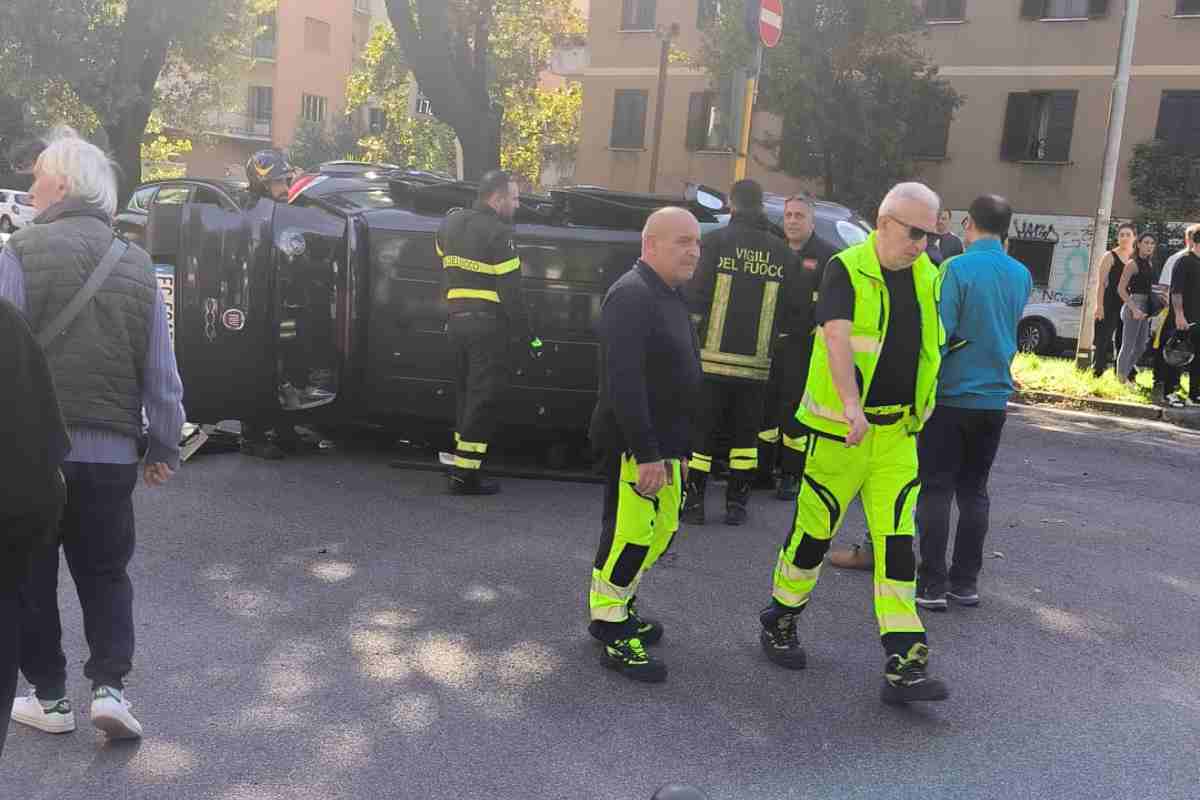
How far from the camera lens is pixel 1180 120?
88.2ft

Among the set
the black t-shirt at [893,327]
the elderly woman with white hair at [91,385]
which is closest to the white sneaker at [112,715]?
the elderly woman with white hair at [91,385]

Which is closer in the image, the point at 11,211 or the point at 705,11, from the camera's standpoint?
the point at 705,11

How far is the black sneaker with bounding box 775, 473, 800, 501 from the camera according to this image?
7430 millimetres

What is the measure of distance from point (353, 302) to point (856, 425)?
3951mm

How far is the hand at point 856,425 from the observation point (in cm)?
408

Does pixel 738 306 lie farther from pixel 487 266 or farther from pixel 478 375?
pixel 478 375

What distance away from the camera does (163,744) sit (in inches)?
144

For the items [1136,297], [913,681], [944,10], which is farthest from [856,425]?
[944,10]

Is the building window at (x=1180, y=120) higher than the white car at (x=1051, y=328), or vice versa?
the building window at (x=1180, y=120)

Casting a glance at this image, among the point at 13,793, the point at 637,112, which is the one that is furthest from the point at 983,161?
the point at 13,793

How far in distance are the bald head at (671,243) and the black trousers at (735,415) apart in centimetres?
220

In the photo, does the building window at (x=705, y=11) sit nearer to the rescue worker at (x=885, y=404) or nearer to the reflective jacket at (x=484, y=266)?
the reflective jacket at (x=484, y=266)

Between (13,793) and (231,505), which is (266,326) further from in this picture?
(13,793)

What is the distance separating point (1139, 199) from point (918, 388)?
25.2m
